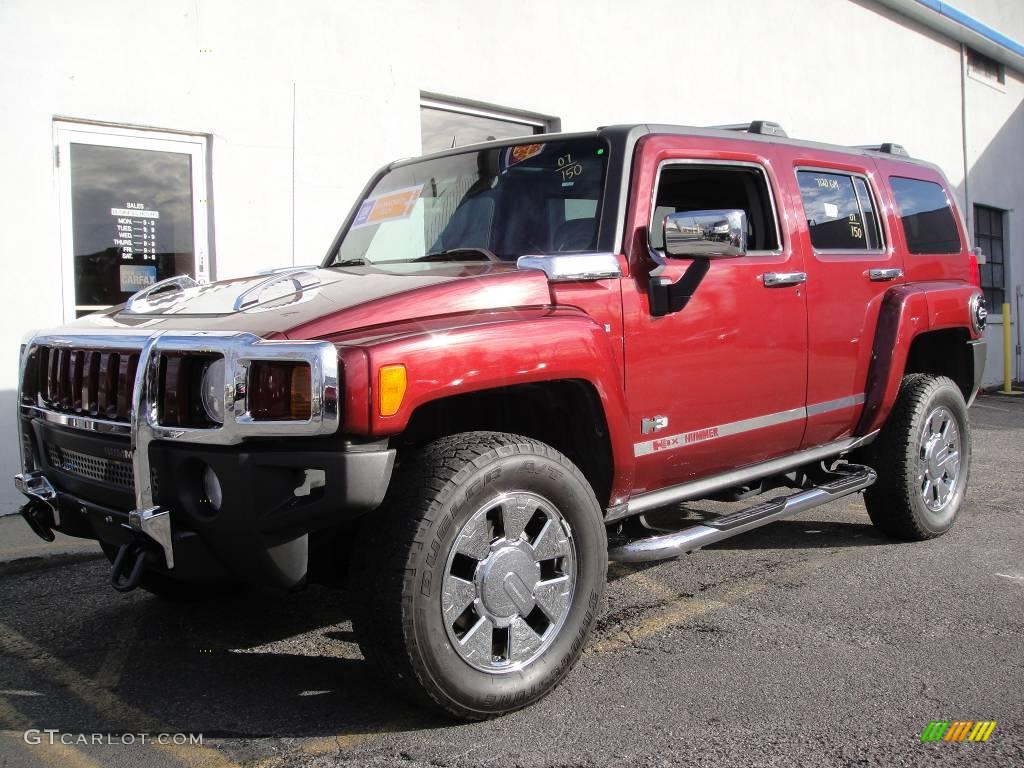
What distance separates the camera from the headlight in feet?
8.45

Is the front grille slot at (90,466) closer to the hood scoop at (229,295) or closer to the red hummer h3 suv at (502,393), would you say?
the red hummer h3 suv at (502,393)

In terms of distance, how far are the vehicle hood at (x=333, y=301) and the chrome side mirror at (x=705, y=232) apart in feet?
1.60

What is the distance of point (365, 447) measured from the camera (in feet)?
8.41

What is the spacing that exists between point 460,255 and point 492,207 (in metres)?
0.28

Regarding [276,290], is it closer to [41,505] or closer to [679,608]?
[41,505]

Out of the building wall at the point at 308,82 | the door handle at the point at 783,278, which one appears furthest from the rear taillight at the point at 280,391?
the building wall at the point at 308,82

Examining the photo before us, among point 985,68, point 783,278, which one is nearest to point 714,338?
point 783,278

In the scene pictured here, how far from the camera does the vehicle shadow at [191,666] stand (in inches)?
113

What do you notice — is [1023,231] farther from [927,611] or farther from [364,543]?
[364,543]

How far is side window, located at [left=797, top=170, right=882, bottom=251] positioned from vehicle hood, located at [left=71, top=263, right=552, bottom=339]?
1.69 m

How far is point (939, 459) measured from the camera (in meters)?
4.91

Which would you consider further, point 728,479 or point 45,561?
point 45,561

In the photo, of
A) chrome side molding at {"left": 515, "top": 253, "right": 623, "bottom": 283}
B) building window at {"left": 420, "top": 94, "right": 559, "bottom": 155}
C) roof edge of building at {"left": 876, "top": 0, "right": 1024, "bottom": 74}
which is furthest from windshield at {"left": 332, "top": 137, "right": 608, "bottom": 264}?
roof edge of building at {"left": 876, "top": 0, "right": 1024, "bottom": 74}

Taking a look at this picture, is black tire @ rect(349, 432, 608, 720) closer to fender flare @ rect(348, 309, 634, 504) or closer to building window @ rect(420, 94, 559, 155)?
fender flare @ rect(348, 309, 634, 504)
